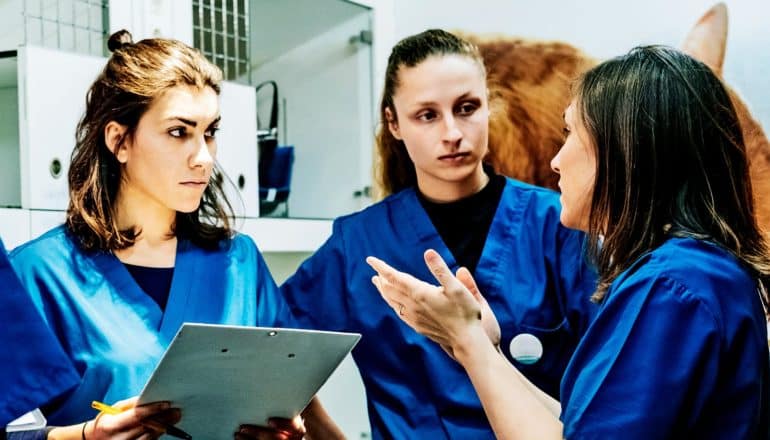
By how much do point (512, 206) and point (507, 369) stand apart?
1.90 feet

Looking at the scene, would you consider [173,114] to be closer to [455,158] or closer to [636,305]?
[455,158]

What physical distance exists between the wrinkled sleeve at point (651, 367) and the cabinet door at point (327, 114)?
1494 millimetres

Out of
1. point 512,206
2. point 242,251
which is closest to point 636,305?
point 512,206

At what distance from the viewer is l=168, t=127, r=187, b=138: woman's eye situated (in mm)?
1473

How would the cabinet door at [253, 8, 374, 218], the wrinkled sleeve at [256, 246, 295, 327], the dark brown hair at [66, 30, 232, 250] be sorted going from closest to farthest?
1. the dark brown hair at [66, 30, 232, 250]
2. the wrinkled sleeve at [256, 246, 295, 327]
3. the cabinet door at [253, 8, 374, 218]

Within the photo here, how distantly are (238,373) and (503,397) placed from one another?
379 millimetres

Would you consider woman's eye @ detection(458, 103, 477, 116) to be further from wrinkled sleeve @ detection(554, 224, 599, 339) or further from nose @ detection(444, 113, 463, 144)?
wrinkled sleeve @ detection(554, 224, 599, 339)

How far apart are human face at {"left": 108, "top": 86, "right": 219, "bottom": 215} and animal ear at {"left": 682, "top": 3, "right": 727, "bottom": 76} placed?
1.08 meters

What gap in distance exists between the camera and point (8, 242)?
1.55m

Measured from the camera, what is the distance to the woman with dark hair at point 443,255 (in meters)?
1.54

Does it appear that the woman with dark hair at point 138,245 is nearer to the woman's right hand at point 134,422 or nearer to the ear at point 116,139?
the ear at point 116,139

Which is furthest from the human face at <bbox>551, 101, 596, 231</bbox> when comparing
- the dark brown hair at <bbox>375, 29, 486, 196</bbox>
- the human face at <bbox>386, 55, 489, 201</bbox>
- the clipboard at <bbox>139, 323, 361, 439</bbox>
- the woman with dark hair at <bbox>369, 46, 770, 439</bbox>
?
the dark brown hair at <bbox>375, 29, 486, 196</bbox>

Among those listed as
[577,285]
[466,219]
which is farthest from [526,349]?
[466,219]

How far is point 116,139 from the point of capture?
148cm
